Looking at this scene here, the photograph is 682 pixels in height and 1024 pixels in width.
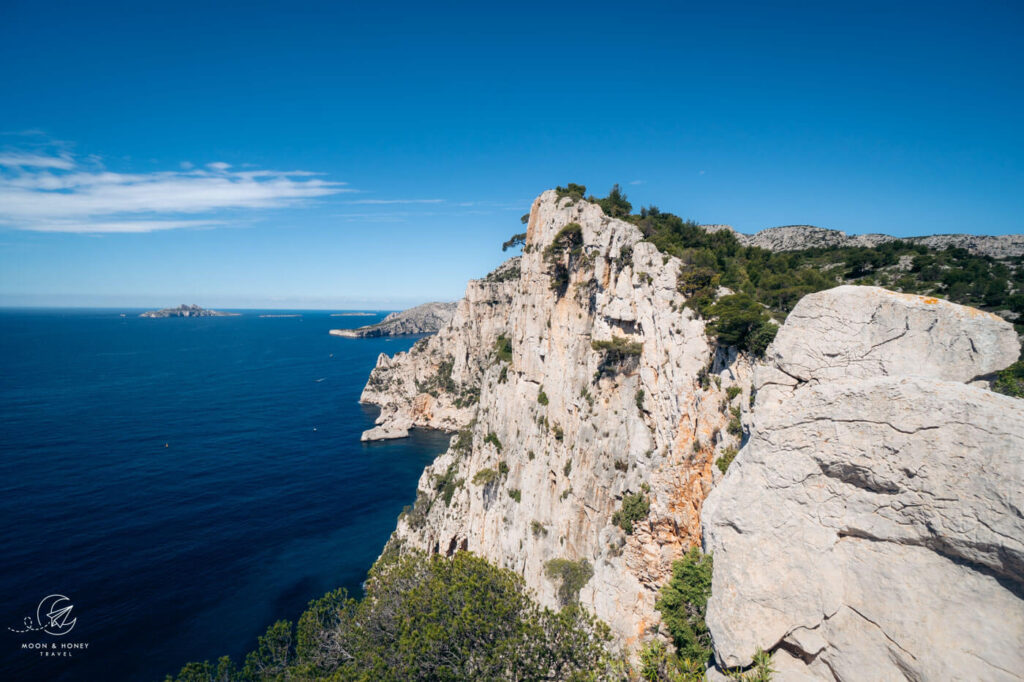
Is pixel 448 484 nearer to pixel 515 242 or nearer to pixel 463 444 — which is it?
pixel 463 444

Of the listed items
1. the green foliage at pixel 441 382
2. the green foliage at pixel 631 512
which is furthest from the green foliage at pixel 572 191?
the green foliage at pixel 441 382

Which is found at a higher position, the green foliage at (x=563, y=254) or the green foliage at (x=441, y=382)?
the green foliage at (x=563, y=254)

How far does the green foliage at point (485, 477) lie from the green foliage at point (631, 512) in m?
24.6

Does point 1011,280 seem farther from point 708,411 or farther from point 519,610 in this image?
point 519,610

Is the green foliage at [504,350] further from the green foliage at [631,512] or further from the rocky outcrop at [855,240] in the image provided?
the green foliage at [631,512]

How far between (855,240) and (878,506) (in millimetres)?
47008

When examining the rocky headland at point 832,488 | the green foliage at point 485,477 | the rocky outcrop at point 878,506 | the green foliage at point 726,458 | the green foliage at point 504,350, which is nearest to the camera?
the rocky outcrop at point 878,506

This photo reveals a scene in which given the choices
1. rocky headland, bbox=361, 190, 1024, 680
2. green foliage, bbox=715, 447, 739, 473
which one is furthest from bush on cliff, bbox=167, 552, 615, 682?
green foliage, bbox=715, 447, 739, 473

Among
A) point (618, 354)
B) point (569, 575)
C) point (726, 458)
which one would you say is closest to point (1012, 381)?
point (726, 458)

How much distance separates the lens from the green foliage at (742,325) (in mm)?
18203

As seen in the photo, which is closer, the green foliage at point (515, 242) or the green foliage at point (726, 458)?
the green foliage at point (726, 458)

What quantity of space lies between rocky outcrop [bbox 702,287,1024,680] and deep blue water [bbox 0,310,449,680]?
162 ft

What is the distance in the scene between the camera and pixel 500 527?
44.2 m

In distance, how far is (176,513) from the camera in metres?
63.1
